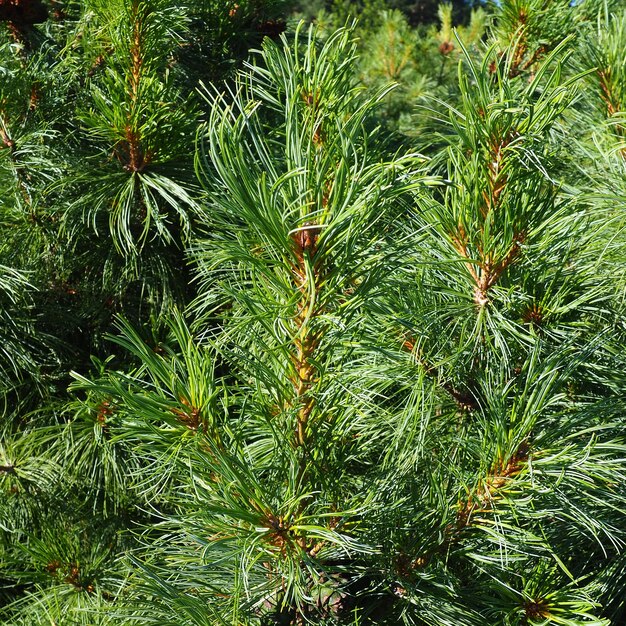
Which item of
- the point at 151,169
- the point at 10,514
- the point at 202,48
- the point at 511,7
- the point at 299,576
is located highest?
the point at 511,7

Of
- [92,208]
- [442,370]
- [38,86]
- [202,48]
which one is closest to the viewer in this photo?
[442,370]

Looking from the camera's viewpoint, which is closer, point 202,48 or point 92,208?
point 92,208

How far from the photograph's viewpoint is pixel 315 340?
66 centimetres

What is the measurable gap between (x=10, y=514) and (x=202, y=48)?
901mm

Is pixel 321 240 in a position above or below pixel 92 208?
above

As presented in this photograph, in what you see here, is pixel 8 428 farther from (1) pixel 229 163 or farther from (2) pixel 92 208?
(1) pixel 229 163

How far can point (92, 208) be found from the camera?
1.08 meters

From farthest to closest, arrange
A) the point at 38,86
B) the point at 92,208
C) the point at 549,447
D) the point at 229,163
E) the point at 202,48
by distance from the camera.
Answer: the point at 202,48 → the point at 38,86 → the point at 92,208 → the point at 549,447 → the point at 229,163

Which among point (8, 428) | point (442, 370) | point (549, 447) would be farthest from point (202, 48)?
point (549, 447)

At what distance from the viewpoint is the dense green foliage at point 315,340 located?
24.8 inches

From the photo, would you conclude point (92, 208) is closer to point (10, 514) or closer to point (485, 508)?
point (10, 514)

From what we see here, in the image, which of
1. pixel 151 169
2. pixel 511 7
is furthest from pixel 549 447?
pixel 511 7

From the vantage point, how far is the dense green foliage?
0.63m

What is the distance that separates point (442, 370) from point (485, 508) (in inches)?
6.8
